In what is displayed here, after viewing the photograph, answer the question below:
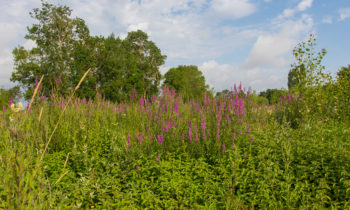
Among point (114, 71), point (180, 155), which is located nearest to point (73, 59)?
point (114, 71)

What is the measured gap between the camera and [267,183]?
10.4 ft

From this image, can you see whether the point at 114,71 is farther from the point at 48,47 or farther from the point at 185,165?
the point at 185,165

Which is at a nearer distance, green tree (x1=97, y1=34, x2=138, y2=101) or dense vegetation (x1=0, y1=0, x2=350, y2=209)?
dense vegetation (x1=0, y1=0, x2=350, y2=209)

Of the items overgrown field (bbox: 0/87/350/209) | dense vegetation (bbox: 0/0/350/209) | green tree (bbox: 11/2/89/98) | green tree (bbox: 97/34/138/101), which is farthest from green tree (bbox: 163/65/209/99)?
overgrown field (bbox: 0/87/350/209)

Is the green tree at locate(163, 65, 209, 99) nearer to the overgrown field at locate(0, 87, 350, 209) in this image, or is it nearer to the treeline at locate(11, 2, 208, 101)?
the treeline at locate(11, 2, 208, 101)

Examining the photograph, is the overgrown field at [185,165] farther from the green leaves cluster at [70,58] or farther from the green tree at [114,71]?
the green tree at [114,71]

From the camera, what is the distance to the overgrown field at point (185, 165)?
9.47 ft

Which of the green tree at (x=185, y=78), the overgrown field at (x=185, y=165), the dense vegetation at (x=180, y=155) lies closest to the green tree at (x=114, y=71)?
the green tree at (x=185, y=78)

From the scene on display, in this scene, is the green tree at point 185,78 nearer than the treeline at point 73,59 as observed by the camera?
No

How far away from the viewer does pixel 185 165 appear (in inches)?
144

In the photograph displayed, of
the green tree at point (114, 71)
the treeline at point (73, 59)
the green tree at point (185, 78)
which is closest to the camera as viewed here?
the treeline at point (73, 59)

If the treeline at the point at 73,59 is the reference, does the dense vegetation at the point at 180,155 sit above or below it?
below

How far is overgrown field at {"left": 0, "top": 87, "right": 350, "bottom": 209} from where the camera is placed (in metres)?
2.89

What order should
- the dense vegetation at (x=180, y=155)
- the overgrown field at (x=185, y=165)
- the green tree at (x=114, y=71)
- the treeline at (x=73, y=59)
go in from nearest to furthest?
the dense vegetation at (x=180, y=155), the overgrown field at (x=185, y=165), the treeline at (x=73, y=59), the green tree at (x=114, y=71)
